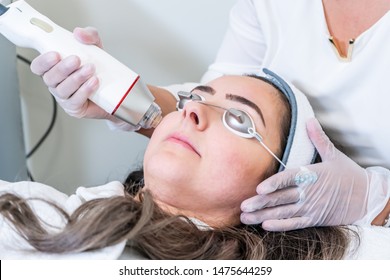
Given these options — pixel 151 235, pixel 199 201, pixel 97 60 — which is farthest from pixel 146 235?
pixel 97 60

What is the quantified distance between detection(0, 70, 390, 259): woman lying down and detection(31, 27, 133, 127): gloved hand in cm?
16

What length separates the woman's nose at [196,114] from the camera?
954 mm

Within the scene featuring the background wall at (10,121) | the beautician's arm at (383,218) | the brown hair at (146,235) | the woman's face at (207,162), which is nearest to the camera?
the brown hair at (146,235)

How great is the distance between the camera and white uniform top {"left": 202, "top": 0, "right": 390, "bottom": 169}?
3.56 feet

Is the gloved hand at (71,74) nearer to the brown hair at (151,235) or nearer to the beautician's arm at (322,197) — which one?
the brown hair at (151,235)

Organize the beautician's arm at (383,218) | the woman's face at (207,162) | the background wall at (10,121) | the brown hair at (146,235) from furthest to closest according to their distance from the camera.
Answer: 1. the background wall at (10,121)
2. the beautician's arm at (383,218)
3. the woman's face at (207,162)
4. the brown hair at (146,235)

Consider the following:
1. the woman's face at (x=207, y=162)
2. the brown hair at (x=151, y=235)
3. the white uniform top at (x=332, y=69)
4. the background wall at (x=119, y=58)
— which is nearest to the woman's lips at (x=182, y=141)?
the woman's face at (x=207, y=162)

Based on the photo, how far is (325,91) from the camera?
1.14 meters

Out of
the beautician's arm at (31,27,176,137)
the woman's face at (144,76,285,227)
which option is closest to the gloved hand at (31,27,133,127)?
the beautician's arm at (31,27,176,137)

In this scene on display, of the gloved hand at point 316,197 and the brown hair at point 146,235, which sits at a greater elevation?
the gloved hand at point 316,197

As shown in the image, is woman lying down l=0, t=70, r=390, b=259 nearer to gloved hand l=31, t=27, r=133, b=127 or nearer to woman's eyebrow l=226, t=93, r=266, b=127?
woman's eyebrow l=226, t=93, r=266, b=127

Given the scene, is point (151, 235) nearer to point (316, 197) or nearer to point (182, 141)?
point (182, 141)

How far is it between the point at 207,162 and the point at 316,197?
0.74 feet

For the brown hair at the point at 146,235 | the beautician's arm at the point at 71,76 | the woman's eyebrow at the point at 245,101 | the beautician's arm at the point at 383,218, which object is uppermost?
the woman's eyebrow at the point at 245,101
